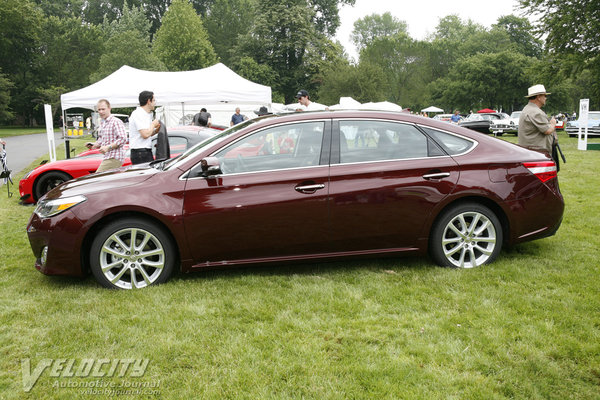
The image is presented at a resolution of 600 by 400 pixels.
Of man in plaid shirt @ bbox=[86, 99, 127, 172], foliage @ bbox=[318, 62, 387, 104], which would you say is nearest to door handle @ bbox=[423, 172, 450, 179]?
man in plaid shirt @ bbox=[86, 99, 127, 172]

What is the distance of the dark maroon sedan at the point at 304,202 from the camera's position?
4.27 metres

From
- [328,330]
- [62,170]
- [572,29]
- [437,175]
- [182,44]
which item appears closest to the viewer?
[328,330]

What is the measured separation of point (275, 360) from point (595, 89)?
2820 centimetres

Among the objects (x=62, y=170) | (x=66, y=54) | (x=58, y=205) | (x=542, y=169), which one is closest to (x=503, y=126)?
(x=62, y=170)

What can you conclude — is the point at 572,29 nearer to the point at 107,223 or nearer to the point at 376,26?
the point at 107,223

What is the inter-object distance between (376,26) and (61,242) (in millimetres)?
92012

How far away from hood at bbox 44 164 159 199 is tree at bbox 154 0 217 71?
4811 centimetres

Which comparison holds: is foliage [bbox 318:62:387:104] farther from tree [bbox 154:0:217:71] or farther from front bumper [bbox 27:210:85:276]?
front bumper [bbox 27:210:85:276]

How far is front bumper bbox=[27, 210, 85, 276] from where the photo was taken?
420 cm

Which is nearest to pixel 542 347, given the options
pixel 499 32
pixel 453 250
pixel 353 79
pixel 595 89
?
pixel 453 250

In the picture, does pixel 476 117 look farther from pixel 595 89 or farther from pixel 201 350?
pixel 201 350

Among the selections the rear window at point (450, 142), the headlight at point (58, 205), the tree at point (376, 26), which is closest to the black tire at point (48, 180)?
the headlight at point (58, 205)

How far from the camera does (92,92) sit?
14.0 meters

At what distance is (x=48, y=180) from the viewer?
873cm
